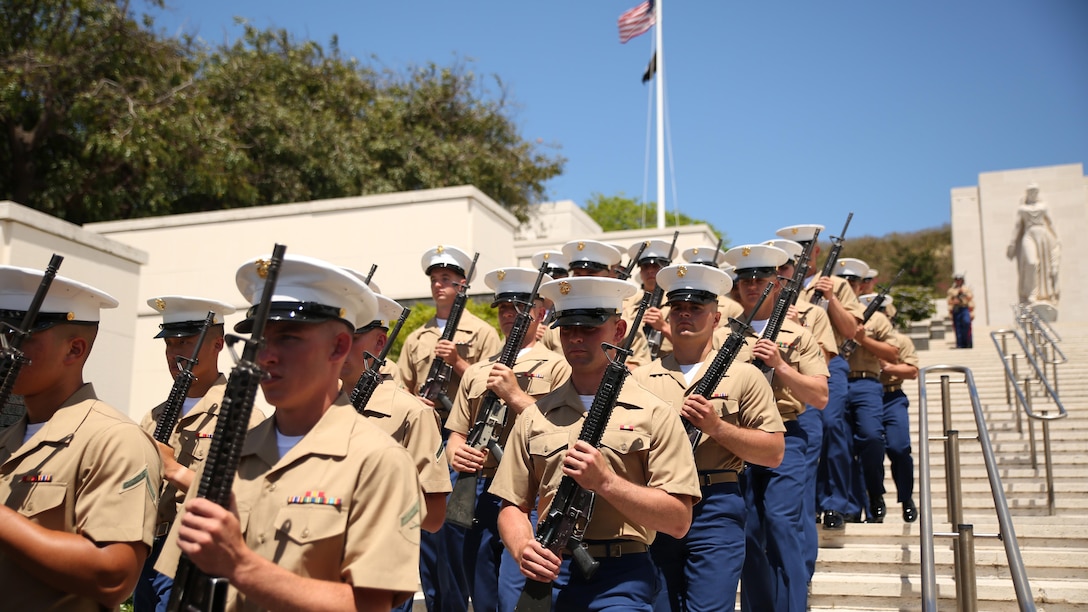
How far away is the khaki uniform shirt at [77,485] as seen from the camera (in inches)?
114

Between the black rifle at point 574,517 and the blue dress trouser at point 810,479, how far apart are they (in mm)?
2858

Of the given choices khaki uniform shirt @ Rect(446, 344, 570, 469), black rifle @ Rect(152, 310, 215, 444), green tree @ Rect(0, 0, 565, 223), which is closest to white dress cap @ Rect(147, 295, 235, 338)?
black rifle @ Rect(152, 310, 215, 444)

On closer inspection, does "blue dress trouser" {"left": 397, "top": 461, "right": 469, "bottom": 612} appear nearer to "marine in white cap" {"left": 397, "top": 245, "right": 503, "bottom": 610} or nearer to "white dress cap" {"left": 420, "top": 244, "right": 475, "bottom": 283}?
"marine in white cap" {"left": 397, "top": 245, "right": 503, "bottom": 610}

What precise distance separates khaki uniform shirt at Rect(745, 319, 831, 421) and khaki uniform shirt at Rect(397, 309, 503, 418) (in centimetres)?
195

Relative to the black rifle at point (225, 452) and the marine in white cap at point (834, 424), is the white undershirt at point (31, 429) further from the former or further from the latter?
the marine in white cap at point (834, 424)

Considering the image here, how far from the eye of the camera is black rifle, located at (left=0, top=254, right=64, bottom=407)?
10.2 ft

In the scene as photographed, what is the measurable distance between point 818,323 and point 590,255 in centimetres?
187

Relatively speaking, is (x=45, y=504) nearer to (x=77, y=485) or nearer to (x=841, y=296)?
(x=77, y=485)

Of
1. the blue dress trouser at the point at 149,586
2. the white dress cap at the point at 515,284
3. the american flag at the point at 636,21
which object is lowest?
the blue dress trouser at the point at 149,586

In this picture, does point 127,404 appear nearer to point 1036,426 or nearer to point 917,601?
point 917,601

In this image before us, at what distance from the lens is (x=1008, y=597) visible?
629cm

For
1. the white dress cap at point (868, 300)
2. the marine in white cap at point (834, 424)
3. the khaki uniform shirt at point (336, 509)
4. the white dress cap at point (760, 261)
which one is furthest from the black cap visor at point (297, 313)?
the white dress cap at point (868, 300)

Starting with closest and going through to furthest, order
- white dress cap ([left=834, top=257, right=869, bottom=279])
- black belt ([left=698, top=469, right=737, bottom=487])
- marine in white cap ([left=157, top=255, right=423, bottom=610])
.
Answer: marine in white cap ([left=157, top=255, right=423, bottom=610]), black belt ([left=698, top=469, right=737, bottom=487]), white dress cap ([left=834, top=257, right=869, bottom=279])

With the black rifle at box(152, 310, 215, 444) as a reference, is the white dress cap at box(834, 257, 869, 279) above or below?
above
